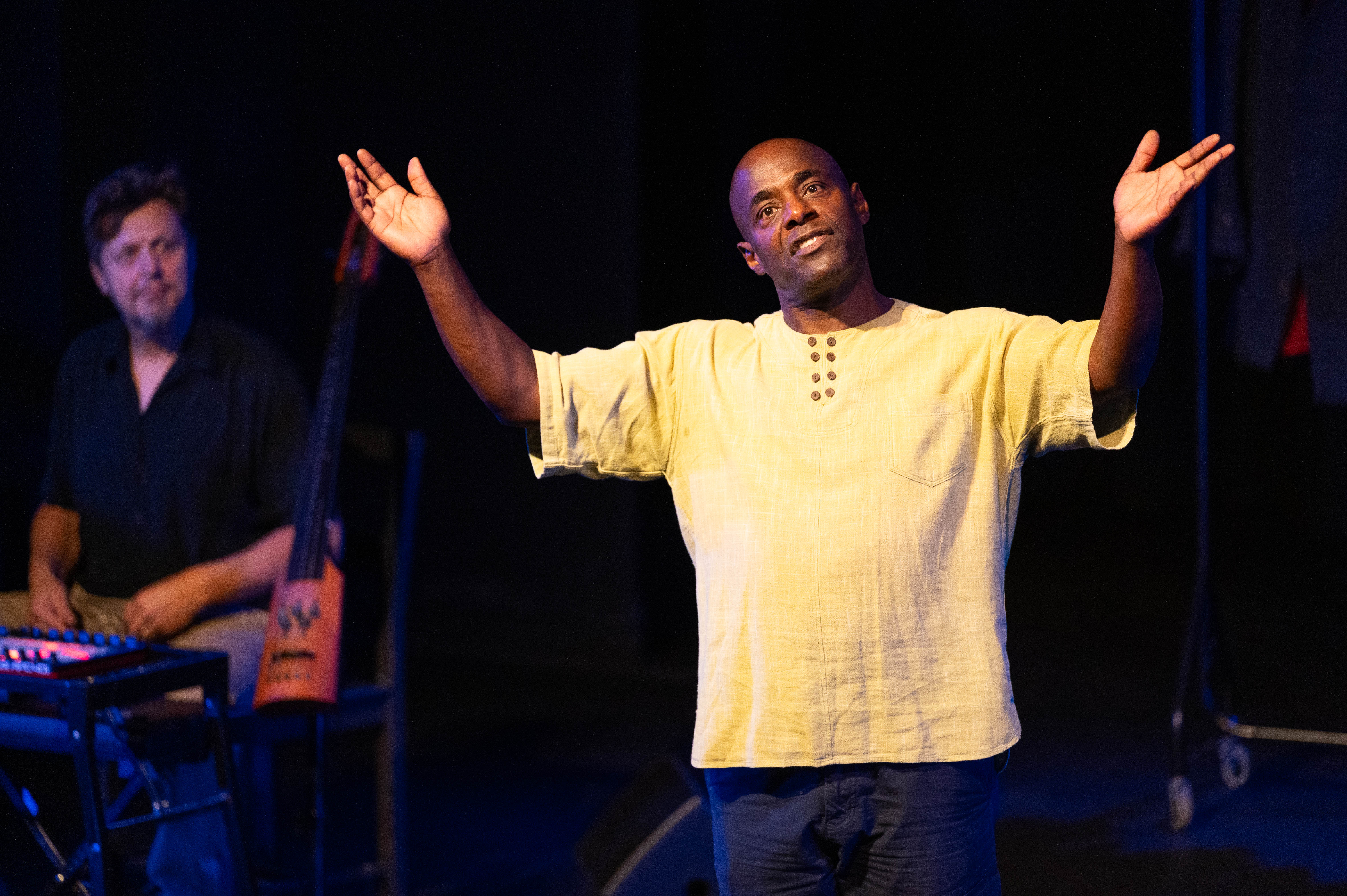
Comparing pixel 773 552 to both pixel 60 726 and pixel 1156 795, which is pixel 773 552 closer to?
pixel 60 726

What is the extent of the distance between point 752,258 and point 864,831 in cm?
75

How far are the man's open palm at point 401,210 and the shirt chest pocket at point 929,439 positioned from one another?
0.59 metres

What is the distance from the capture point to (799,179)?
1.67 meters

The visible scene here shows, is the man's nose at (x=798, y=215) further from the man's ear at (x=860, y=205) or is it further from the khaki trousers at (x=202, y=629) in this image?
the khaki trousers at (x=202, y=629)

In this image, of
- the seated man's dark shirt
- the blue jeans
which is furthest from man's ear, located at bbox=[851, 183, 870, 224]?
the seated man's dark shirt

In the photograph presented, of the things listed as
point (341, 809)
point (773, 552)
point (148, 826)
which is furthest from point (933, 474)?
point (341, 809)

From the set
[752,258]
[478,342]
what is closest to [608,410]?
[478,342]

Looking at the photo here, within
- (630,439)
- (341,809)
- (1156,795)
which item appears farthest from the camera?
(341,809)

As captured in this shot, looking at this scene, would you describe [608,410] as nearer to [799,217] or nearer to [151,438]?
[799,217]

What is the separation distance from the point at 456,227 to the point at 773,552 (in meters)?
3.96

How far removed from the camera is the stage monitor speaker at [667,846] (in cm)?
241

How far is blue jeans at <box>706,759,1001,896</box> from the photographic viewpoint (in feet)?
5.02

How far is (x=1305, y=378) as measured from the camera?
174 inches

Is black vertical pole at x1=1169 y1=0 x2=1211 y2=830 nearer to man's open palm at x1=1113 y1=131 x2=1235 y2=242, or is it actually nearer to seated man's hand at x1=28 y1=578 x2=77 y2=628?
man's open palm at x1=1113 y1=131 x2=1235 y2=242
